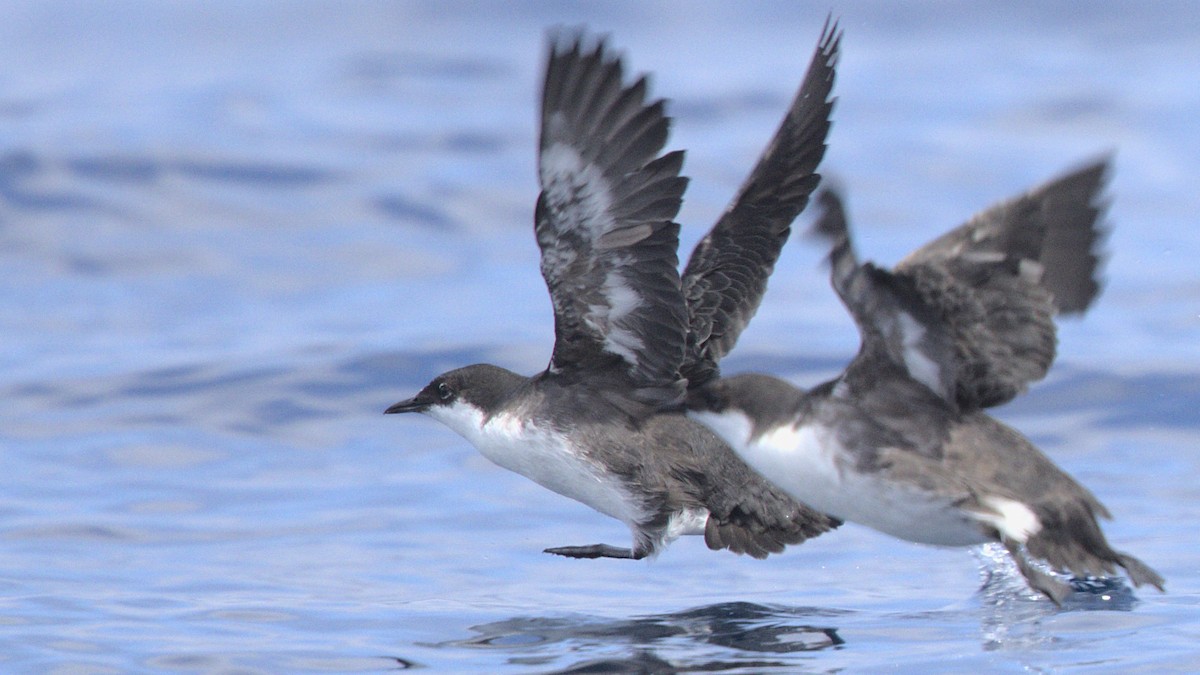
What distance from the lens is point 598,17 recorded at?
89.0ft

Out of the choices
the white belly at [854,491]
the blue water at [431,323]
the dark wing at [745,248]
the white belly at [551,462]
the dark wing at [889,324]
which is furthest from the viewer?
the dark wing at [745,248]

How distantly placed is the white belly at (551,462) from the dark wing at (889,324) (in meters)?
1.70

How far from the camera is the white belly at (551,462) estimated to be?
8.62m

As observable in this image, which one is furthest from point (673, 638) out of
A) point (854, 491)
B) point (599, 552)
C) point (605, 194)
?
point (605, 194)

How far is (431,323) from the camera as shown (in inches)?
659

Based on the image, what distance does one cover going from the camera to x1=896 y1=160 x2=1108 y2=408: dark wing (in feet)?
23.1

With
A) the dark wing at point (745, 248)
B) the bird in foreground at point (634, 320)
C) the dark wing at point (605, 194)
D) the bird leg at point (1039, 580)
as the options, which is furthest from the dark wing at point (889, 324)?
the dark wing at point (745, 248)

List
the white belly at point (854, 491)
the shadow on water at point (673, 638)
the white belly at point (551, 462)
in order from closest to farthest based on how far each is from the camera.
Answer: the white belly at point (854, 491) → the shadow on water at point (673, 638) → the white belly at point (551, 462)

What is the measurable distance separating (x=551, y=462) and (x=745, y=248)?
148cm

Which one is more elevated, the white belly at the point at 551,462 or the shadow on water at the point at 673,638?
the white belly at the point at 551,462

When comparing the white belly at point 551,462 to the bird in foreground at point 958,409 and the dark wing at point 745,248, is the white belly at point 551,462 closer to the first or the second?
the dark wing at point 745,248

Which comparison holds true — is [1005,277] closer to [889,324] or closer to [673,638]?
[889,324]

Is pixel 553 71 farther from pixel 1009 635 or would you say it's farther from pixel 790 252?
pixel 790 252

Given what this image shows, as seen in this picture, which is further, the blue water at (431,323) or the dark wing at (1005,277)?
the blue water at (431,323)
